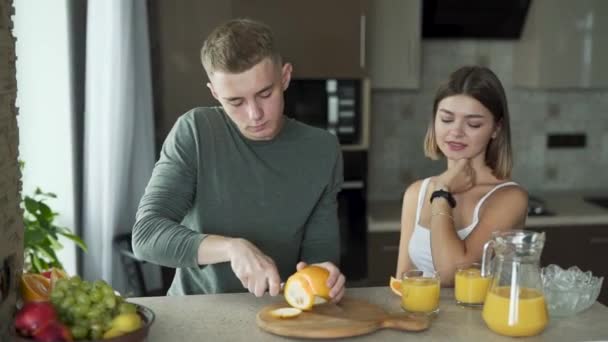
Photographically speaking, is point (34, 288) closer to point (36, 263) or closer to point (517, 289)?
point (517, 289)

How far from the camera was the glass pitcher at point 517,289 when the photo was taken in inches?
54.6

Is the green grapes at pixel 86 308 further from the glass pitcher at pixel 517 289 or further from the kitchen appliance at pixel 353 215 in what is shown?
the kitchen appliance at pixel 353 215

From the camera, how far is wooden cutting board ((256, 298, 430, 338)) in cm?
139

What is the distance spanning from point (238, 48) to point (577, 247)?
244cm

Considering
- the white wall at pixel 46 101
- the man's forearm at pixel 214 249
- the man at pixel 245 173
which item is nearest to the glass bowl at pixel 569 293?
the man at pixel 245 173

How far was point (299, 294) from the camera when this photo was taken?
58.5 inches

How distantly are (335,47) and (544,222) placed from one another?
1.30m

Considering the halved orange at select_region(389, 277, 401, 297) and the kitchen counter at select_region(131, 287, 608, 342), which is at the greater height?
the halved orange at select_region(389, 277, 401, 297)

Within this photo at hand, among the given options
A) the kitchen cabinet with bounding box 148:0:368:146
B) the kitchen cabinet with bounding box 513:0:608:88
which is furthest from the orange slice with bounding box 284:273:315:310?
the kitchen cabinet with bounding box 513:0:608:88

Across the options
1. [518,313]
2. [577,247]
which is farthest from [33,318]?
[577,247]

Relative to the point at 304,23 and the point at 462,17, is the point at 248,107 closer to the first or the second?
the point at 304,23

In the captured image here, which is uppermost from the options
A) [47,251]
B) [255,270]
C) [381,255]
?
[255,270]

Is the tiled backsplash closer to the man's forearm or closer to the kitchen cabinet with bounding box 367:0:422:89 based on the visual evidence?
the kitchen cabinet with bounding box 367:0:422:89

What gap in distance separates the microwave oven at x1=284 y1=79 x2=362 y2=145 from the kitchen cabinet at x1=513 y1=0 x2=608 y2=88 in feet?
3.24
